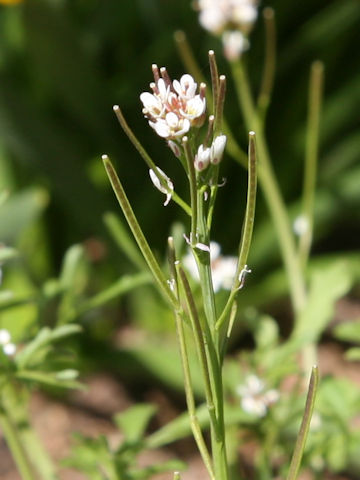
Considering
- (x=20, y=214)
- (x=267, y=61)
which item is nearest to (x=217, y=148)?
(x=20, y=214)

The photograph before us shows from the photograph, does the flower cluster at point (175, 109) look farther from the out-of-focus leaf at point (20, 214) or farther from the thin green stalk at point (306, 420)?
the out-of-focus leaf at point (20, 214)

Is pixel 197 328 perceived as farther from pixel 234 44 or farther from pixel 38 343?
pixel 234 44

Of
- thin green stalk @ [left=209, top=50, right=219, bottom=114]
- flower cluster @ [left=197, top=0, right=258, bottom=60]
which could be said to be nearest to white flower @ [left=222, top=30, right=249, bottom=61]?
flower cluster @ [left=197, top=0, right=258, bottom=60]

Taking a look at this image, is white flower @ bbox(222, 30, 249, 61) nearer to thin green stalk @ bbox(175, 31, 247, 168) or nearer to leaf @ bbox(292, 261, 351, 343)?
thin green stalk @ bbox(175, 31, 247, 168)

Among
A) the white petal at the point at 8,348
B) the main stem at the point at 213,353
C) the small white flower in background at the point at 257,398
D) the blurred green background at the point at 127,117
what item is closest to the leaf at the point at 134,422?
the small white flower in background at the point at 257,398

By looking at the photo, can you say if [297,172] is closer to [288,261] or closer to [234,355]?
[234,355]

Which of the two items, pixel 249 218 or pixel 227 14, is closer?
pixel 249 218

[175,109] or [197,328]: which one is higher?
[175,109]
